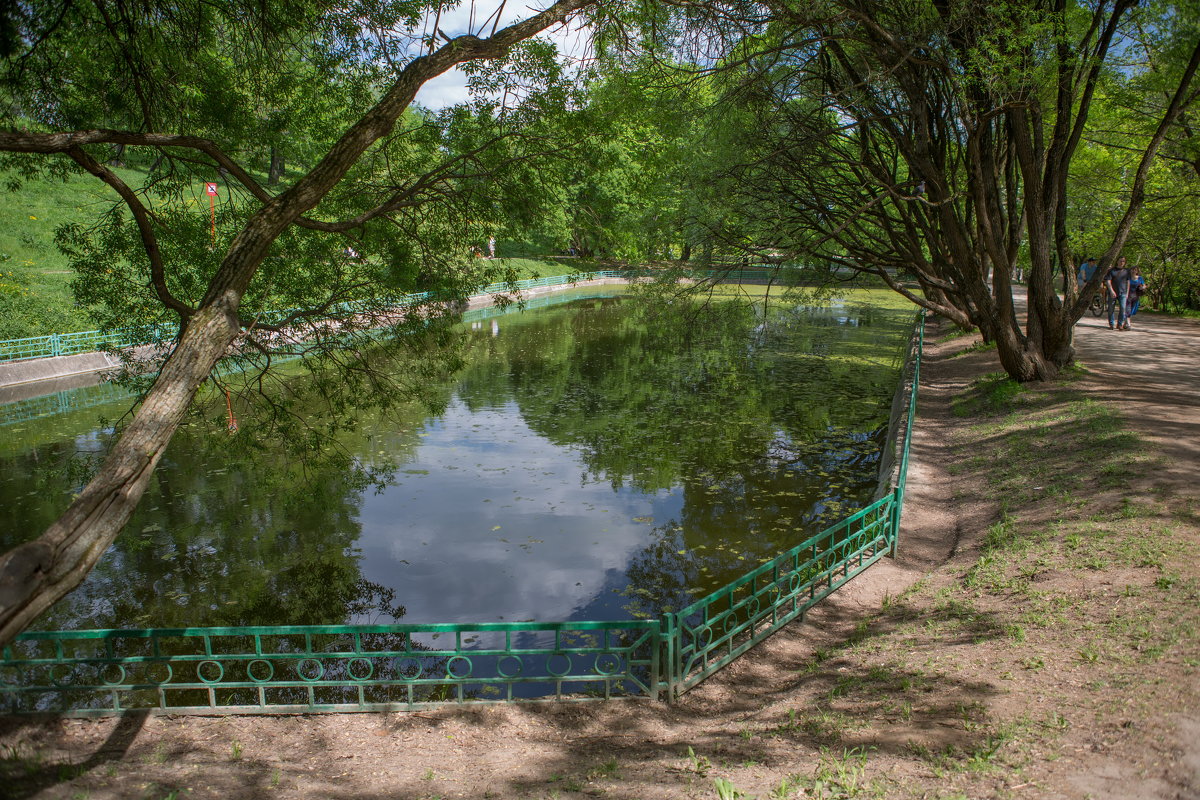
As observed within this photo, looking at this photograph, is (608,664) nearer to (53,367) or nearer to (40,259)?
(53,367)

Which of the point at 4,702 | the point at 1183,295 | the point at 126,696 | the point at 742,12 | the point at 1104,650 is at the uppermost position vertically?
the point at 742,12

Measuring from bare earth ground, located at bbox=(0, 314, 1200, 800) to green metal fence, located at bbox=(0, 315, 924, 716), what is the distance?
21cm

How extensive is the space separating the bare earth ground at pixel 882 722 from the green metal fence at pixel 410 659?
0.21 metres

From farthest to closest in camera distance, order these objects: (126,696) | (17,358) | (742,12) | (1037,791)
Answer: (17,358) < (742,12) < (126,696) < (1037,791)

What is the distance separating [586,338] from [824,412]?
14.7 metres

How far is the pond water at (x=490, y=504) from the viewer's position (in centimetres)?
905

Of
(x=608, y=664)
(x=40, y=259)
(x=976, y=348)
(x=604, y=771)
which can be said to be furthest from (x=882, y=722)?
(x=40, y=259)

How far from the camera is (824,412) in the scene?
18219 mm

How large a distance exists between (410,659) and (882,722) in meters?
4.79

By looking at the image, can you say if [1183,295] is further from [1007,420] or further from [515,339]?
[515,339]

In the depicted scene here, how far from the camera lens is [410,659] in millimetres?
7711

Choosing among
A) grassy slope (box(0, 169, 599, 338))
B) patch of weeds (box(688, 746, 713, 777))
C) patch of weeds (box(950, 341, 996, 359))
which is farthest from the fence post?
patch of weeds (box(950, 341, 996, 359))

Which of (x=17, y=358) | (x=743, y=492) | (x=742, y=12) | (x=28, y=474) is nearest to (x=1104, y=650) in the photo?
(x=743, y=492)

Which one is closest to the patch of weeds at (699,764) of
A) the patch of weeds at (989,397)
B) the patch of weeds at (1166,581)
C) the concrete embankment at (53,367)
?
the patch of weeds at (1166,581)
